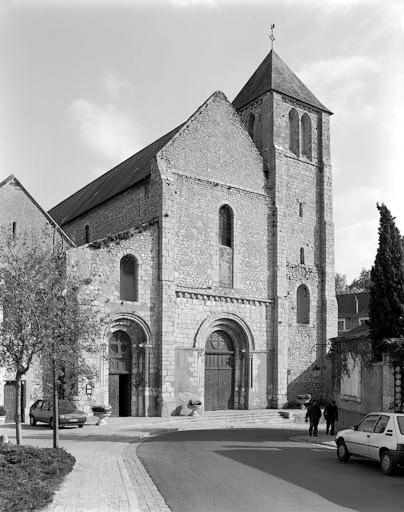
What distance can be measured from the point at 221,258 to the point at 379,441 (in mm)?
20989

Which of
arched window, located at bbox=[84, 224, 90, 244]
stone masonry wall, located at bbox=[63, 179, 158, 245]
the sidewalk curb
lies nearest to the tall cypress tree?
the sidewalk curb

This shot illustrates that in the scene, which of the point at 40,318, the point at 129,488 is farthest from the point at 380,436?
Answer: the point at 40,318

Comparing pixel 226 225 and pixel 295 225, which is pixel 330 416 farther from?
pixel 295 225

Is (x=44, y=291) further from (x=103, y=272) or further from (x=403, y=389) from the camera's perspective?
(x=103, y=272)

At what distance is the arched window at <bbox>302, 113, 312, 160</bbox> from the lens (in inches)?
1564

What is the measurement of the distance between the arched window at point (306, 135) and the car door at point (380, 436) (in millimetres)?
27317

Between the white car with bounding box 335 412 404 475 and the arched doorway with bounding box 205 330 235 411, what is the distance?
1788 centimetres

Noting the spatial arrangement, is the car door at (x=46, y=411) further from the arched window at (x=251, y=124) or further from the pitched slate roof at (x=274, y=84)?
the pitched slate roof at (x=274, y=84)

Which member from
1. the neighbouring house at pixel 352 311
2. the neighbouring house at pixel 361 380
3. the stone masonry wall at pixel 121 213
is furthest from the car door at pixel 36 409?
the neighbouring house at pixel 352 311

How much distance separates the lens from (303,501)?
10.3 metres

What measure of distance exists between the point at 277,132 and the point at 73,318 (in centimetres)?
2450

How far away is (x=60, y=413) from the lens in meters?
25.3

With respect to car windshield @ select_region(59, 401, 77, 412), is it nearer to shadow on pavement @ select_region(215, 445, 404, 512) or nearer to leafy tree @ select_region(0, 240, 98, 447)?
leafy tree @ select_region(0, 240, 98, 447)

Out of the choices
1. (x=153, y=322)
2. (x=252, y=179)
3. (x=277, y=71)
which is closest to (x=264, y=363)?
(x=153, y=322)
